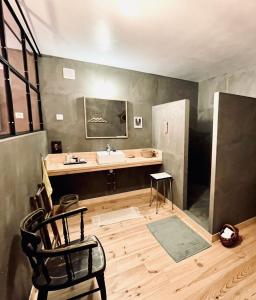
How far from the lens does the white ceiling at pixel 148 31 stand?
59.2 inches

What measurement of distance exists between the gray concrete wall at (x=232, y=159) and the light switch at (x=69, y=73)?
87.4 inches

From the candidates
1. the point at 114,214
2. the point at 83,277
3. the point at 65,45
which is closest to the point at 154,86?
the point at 65,45

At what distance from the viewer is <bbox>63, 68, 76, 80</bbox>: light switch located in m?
2.63

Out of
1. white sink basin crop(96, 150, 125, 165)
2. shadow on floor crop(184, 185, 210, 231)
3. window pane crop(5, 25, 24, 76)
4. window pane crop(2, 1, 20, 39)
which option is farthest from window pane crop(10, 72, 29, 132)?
shadow on floor crop(184, 185, 210, 231)

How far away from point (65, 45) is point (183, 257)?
9.97ft

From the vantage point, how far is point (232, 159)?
6.48 feet

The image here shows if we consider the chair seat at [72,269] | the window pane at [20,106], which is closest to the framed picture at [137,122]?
the window pane at [20,106]

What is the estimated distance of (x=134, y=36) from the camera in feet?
6.44

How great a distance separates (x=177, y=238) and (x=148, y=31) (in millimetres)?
2567

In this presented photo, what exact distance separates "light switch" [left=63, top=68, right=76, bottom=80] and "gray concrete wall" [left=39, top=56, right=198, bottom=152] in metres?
0.05

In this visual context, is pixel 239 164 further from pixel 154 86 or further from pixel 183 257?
pixel 154 86

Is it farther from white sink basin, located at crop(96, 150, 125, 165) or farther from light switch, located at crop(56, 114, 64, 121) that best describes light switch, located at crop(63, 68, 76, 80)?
white sink basin, located at crop(96, 150, 125, 165)

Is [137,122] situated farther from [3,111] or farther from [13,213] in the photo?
[13,213]

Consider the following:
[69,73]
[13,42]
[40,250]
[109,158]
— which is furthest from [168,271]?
[69,73]
